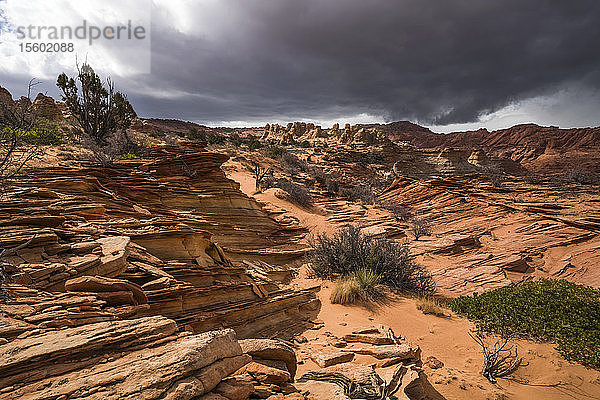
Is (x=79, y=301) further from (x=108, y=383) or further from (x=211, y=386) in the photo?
(x=211, y=386)

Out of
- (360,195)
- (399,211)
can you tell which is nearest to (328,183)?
(360,195)

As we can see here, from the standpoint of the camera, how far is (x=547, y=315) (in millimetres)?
5750

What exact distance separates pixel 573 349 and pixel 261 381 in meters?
5.55

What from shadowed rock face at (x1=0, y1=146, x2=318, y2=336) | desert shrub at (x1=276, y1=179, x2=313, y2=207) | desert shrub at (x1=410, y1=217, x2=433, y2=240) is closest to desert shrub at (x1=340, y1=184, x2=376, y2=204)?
desert shrub at (x1=276, y1=179, x2=313, y2=207)

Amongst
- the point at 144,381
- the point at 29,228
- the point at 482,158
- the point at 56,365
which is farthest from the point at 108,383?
the point at 482,158

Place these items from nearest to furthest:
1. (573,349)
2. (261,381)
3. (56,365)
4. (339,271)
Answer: (56,365) < (261,381) < (573,349) < (339,271)

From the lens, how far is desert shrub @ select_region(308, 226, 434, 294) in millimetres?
7715

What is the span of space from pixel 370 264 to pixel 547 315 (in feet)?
12.5

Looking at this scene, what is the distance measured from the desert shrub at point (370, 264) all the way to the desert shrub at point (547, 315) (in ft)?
4.05

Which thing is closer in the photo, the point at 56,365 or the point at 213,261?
the point at 56,365

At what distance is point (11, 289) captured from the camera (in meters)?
2.64

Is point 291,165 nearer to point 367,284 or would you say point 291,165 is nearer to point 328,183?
point 328,183

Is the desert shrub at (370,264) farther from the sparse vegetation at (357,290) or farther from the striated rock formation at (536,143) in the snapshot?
the striated rock formation at (536,143)

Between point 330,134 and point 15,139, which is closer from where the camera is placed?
point 15,139
